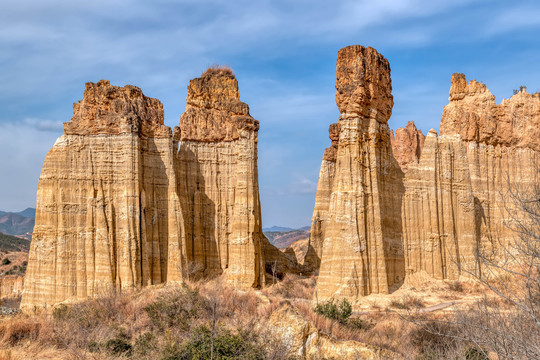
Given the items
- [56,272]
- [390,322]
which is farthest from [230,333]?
[56,272]

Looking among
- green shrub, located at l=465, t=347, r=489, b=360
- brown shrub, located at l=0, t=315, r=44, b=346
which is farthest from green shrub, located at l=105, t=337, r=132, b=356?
green shrub, located at l=465, t=347, r=489, b=360

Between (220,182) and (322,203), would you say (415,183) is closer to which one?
(322,203)

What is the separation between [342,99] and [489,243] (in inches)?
585

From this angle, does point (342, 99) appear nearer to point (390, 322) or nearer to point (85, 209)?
point (390, 322)

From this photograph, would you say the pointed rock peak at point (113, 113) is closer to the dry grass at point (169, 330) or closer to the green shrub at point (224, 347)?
the dry grass at point (169, 330)

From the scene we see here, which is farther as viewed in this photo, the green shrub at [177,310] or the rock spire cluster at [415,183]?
the rock spire cluster at [415,183]

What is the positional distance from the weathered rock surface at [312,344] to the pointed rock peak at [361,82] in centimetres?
1923

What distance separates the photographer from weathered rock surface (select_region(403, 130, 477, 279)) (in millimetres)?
34688

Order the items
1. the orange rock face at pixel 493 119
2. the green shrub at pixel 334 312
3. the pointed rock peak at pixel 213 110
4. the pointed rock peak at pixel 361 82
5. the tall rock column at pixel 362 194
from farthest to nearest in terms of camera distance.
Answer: the pointed rock peak at pixel 213 110 → the orange rock face at pixel 493 119 → the pointed rock peak at pixel 361 82 → the tall rock column at pixel 362 194 → the green shrub at pixel 334 312

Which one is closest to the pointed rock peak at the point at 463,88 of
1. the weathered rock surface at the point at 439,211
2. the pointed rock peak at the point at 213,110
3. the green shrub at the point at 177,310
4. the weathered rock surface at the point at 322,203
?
the weathered rock surface at the point at 439,211

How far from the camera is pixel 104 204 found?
33188 mm

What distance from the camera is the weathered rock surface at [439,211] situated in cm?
3469

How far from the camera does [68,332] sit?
1631 cm

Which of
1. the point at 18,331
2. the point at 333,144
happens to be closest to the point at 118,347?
the point at 18,331
